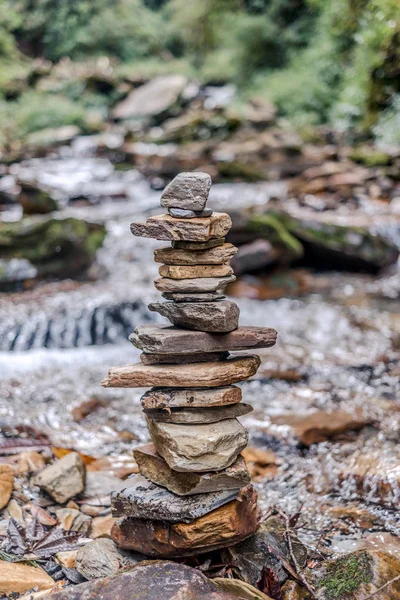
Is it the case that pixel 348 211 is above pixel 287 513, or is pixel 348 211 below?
above

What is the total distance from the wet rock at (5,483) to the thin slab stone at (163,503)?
86cm

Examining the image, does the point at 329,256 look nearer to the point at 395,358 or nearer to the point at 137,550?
the point at 395,358

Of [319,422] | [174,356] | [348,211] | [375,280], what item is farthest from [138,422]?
[348,211]

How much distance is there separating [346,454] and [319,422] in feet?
1.83

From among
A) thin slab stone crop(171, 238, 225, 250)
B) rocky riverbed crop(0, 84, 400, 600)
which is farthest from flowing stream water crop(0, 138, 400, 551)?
thin slab stone crop(171, 238, 225, 250)

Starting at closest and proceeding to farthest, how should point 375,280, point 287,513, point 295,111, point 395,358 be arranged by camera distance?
point 287,513 < point 395,358 < point 375,280 < point 295,111

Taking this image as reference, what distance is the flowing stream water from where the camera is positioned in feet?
15.1

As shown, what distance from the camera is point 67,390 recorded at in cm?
644

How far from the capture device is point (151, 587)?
2654 mm

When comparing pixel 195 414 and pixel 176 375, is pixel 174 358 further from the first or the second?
pixel 195 414

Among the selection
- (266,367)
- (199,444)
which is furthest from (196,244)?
(266,367)

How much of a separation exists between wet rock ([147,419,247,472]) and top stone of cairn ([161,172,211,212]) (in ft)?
4.19

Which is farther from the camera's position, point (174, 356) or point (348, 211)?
point (348, 211)

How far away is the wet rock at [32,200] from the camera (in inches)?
462
